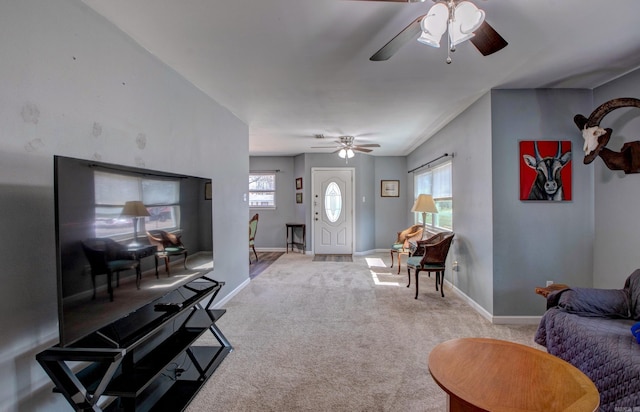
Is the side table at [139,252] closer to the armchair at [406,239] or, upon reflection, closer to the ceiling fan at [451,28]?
the ceiling fan at [451,28]

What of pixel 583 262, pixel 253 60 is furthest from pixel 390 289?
pixel 253 60

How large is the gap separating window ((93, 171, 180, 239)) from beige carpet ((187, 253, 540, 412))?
1.18 meters

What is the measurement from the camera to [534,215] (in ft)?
10.2

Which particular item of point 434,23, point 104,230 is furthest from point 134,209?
point 434,23

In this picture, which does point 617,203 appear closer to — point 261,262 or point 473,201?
point 473,201

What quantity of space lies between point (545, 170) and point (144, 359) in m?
3.79

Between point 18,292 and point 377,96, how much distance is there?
10.6 ft

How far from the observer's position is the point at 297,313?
3.42 metres

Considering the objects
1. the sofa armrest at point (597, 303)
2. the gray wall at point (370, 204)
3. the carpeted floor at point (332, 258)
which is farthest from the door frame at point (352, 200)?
the sofa armrest at point (597, 303)

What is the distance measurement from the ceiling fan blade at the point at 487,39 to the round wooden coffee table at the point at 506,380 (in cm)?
170

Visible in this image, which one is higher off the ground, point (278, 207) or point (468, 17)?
point (468, 17)

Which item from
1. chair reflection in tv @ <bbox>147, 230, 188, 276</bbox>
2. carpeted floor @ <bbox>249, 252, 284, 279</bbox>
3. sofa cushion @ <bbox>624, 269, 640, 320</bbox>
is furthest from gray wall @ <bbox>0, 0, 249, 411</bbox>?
sofa cushion @ <bbox>624, 269, 640, 320</bbox>

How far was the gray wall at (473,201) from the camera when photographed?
3.25 m

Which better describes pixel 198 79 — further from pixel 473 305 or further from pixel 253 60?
pixel 473 305
